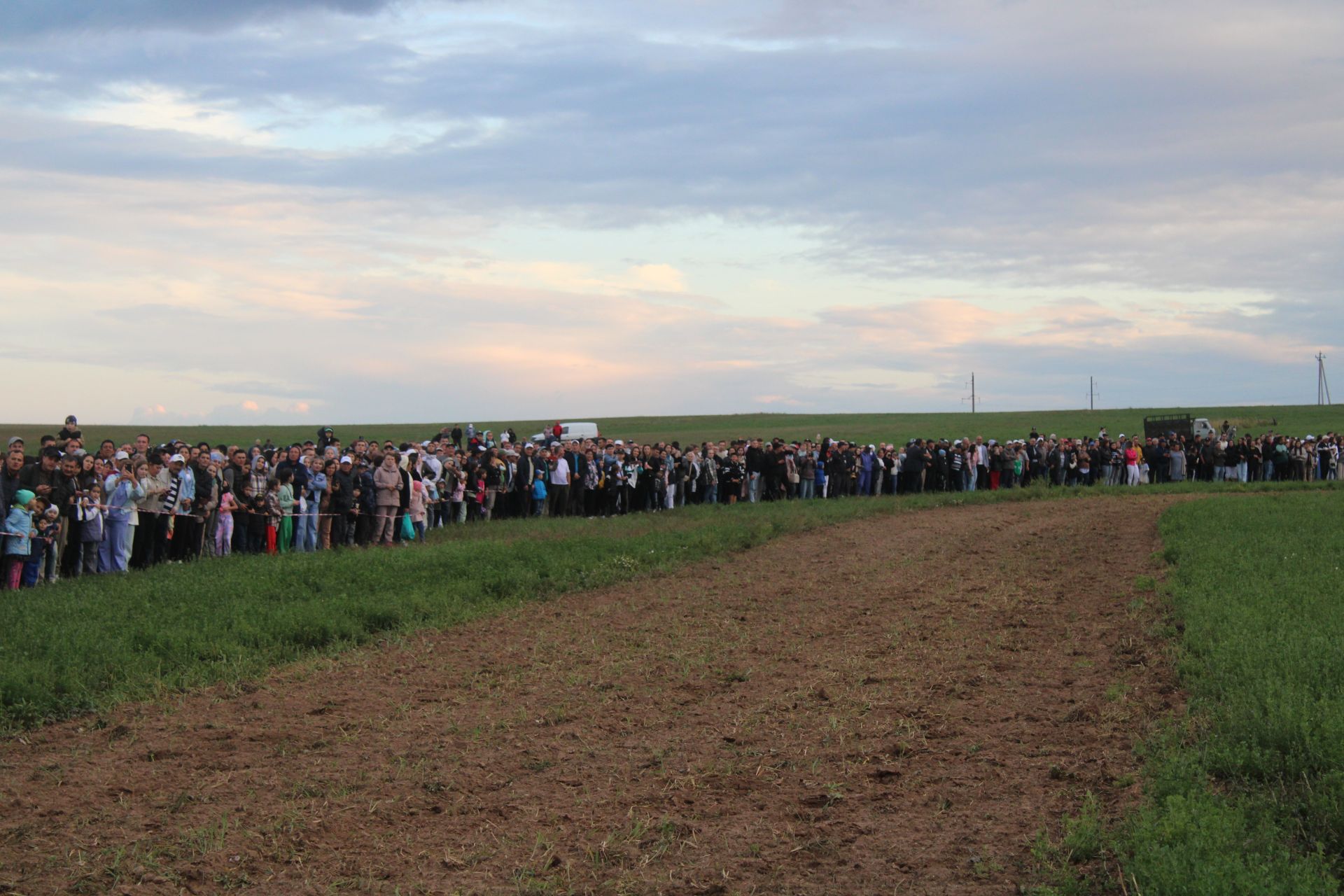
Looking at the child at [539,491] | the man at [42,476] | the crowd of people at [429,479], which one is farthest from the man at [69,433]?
the child at [539,491]

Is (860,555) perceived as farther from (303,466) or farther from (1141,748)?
(1141,748)

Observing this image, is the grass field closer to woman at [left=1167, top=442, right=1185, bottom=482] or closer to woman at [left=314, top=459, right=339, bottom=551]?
woman at [left=1167, top=442, right=1185, bottom=482]

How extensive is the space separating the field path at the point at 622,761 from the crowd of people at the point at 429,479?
573 centimetres

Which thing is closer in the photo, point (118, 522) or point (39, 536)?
point (39, 536)

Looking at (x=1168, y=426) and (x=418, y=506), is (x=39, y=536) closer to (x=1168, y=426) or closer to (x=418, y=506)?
(x=418, y=506)

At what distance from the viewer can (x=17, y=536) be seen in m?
14.4

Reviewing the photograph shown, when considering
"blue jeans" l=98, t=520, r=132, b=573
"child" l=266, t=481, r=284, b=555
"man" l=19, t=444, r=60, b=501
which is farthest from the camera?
"child" l=266, t=481, r=284, b=555

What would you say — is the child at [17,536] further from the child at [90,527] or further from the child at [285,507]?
the child at [285,507]

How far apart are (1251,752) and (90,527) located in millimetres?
14172

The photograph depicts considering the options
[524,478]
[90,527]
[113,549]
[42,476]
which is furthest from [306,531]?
[524,478]

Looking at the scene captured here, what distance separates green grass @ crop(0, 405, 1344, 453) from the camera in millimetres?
80688

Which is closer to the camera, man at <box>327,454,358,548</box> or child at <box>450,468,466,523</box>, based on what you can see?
man at <box>327,454,358,548</box>

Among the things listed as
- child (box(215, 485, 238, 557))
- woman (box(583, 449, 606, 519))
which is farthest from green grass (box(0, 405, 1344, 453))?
child (box(215, 485, 238, 557))

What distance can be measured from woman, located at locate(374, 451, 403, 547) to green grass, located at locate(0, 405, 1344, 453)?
182 feet
